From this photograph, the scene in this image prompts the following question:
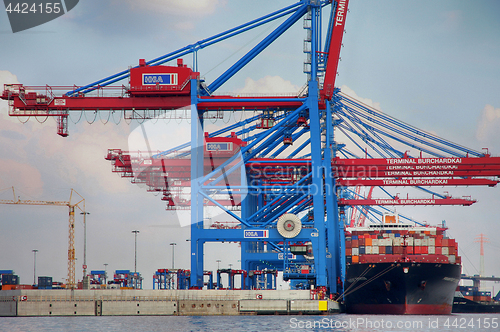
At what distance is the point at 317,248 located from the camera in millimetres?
46969

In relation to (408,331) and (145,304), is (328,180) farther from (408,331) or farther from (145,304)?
(408,331)

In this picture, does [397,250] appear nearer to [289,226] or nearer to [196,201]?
[289,226]

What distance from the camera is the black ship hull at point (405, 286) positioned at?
51.2 m

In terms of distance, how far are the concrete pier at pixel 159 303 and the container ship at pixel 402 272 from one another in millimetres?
4412

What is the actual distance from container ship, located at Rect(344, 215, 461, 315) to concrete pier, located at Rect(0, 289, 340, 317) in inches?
174

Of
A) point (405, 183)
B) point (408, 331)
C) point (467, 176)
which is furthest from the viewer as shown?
point (405, 183)

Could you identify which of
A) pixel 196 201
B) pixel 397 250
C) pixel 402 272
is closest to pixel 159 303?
pixel 196 201

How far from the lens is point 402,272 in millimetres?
50875

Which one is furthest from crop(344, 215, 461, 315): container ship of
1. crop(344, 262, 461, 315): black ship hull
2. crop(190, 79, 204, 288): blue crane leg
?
crop(190, 79, 204, 288): blue crane leg

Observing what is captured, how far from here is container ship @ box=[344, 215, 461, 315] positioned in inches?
2020

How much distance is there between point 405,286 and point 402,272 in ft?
3.80

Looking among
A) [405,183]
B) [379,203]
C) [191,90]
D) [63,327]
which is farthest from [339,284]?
[63,327]

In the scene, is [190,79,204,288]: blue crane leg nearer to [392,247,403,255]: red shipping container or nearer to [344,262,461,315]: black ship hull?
[344,262,461,315]: black ship hull

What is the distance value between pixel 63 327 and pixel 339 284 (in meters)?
34.7
